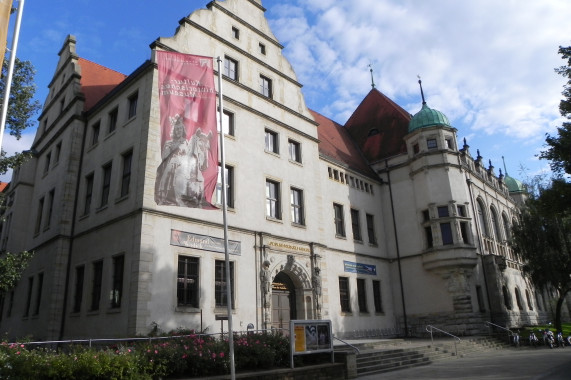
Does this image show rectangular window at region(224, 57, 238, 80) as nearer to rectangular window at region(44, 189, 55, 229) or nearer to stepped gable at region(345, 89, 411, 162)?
rectangular window at region(44, 189, 55, 229)

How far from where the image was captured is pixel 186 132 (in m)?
12.1

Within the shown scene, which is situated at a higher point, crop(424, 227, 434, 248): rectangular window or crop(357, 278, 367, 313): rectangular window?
crop(424, 227, 434, 248): rectangular window

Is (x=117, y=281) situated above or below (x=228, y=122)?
below

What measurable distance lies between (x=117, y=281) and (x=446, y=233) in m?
20.7

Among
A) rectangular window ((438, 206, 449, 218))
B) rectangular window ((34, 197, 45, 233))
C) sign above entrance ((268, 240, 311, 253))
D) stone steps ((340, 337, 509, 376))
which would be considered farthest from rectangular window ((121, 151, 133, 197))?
rectangular window ((438, 206, 449, 218))

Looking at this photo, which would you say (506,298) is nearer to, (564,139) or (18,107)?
(564,139)

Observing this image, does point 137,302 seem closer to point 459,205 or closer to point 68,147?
point 68,147

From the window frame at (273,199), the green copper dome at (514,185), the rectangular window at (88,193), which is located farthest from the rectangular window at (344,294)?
the green copper dome at (514,185)

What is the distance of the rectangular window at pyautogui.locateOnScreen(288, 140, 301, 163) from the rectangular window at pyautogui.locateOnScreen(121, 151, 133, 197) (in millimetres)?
9281

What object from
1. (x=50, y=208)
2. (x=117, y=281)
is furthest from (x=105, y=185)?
(x=50, y=208)

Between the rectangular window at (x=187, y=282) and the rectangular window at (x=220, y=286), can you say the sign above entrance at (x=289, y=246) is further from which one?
the rectangular window at (x=187, y=282)

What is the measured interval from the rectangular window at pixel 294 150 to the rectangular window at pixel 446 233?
1110 centimetres

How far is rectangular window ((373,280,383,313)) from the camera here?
28305 mm

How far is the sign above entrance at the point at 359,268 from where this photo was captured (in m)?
26.6
